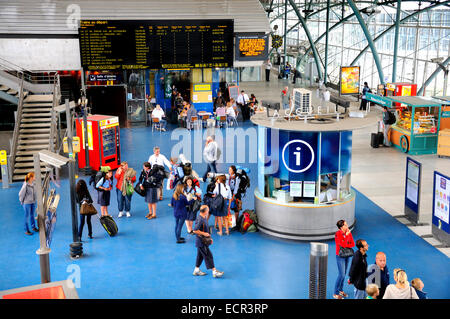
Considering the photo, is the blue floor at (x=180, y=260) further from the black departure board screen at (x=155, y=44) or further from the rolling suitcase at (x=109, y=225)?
the black departure board screen at (x=155, y=44)

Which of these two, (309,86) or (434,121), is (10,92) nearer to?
(434,121)

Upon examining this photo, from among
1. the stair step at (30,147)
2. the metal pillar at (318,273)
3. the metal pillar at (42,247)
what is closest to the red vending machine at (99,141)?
the stair step at (30,147)

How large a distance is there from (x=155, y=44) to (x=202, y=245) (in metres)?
15.9

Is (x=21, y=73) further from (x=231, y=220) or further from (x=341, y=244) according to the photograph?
(x=341, y=244)

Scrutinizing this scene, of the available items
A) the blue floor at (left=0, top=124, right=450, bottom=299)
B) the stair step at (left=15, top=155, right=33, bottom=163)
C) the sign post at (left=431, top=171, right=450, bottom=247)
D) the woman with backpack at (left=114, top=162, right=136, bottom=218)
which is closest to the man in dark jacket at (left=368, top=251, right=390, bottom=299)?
the blue floor at (left=0, top=124, right=450, bottom=299)

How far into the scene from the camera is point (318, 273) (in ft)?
15.4

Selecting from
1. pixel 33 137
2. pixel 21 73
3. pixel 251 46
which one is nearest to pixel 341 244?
pixel 33 137

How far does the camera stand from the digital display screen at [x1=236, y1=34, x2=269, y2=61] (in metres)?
25.8

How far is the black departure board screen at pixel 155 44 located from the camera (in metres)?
23.7

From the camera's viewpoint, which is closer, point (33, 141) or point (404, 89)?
point (33, 141)

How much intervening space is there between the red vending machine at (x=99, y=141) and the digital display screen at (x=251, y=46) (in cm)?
926

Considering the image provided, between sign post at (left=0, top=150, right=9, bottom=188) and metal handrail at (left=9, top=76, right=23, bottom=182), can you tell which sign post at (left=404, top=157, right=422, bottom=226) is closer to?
sign post at (left=0, top=150, right=9, bottom=188)
